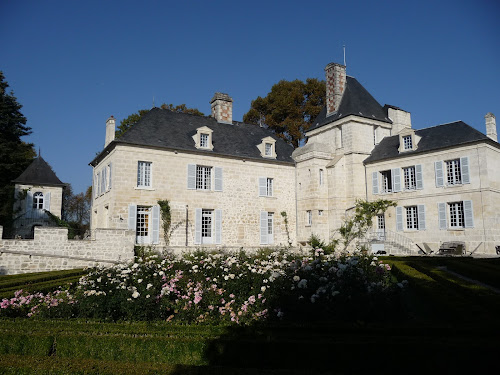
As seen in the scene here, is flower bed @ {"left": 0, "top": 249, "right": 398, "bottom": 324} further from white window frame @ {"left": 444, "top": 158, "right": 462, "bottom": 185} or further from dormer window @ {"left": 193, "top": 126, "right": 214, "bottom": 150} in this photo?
white window frame @ {"left": 444, "top": 158, "right": 462, "bottom": 185}

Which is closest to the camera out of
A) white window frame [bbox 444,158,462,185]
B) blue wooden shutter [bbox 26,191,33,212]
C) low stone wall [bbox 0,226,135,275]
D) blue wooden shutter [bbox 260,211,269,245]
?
low stone wall [bbox 0,226,135,275]

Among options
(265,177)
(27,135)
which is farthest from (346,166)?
(27,135)

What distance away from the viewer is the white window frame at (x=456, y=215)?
18.9 m

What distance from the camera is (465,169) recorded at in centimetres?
1870

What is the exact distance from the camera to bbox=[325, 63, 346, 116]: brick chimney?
24.7 meters

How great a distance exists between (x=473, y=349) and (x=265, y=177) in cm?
1873

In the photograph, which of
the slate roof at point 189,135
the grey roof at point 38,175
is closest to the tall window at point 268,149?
the slate roof at point 189,135

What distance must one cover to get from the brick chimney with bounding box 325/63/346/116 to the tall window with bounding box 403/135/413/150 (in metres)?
4.82

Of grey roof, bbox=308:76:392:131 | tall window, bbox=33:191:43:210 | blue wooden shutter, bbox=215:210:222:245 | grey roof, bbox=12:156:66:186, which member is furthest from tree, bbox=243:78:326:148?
tall window, bbox=33:191:43:210

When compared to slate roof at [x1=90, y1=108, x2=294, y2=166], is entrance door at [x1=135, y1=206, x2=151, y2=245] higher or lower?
lower

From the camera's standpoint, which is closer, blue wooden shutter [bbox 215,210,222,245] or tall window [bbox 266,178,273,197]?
blue wooden shutter [bbox 215,210,222,245]

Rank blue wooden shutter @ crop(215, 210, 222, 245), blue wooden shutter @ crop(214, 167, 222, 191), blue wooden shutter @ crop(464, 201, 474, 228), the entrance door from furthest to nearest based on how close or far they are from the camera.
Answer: blue wooden shutter @ crop(214, 167, 222, 191), blue wooden shutter @ crop(215, 210, 222, 245), the entrance door, blue wooden shutter @ crop(464, 201, 474, 228)

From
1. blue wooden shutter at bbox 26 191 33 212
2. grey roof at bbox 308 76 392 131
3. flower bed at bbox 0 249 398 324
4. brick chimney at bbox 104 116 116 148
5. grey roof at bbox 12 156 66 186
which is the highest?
grey roof at bbox 308 76 392 131

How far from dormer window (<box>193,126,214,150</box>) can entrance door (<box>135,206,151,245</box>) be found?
4.33 m
